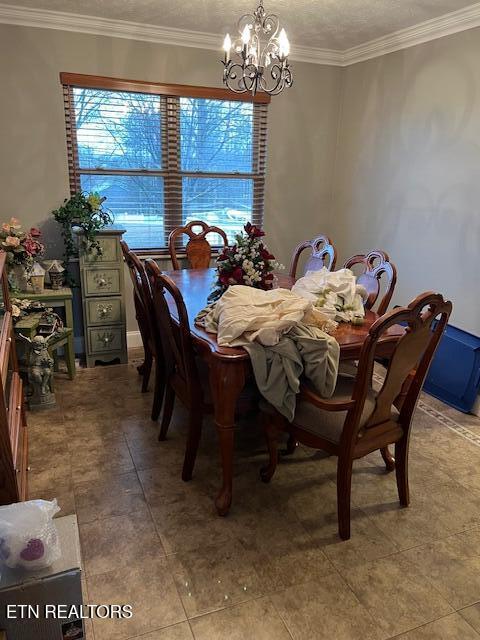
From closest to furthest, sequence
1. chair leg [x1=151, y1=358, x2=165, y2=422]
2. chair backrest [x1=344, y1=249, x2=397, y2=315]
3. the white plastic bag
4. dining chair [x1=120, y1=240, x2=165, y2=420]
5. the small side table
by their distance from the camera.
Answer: the white plastic bag < dining chair [x1=120, y1=240, x2=165, y2=420] < chair backrest [x1=344, y1=249, x2=397, y2=315] < chair leg [x1=151, y1=358, x2=165, y2=422] < the small side table

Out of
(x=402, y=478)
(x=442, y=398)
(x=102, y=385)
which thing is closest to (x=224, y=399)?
(x=402, y=478)

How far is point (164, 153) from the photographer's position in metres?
3.73

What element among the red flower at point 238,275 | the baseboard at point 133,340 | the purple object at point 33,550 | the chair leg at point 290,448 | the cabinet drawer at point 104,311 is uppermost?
the red flower at point 238,275

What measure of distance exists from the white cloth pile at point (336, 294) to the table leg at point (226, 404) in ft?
2.01

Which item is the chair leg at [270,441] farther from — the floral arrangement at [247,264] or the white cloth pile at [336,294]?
the floral arrangement at [247,264]

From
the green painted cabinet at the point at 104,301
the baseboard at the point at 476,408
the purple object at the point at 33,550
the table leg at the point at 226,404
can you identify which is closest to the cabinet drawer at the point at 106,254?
the green painted cabinet at the point at 104,301

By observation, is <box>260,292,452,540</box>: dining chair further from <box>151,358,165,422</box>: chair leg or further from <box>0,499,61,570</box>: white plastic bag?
<box>0,499,61,570</box>: white plastic bag

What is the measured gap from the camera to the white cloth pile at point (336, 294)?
7.50ft

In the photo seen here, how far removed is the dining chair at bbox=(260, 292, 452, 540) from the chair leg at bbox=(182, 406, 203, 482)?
1.08ft

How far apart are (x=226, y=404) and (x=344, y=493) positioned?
604 millimetres

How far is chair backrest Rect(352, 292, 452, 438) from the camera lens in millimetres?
1623

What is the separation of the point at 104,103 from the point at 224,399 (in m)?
2.68

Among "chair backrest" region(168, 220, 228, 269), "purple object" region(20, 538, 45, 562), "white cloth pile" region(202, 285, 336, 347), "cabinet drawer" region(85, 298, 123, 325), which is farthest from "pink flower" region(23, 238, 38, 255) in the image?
"purple object" region(20, 538, 45, 562)

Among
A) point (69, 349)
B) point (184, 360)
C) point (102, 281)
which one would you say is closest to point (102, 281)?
point (102, 281)
